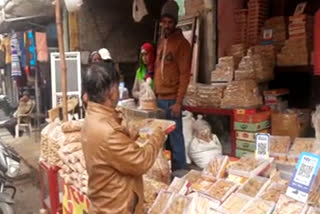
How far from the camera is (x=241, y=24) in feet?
17.6

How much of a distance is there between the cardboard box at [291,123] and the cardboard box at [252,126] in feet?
0.31

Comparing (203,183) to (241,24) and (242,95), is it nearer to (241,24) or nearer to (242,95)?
(242,95)

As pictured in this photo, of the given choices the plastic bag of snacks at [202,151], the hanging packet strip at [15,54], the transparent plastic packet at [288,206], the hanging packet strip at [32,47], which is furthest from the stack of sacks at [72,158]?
the hanging packet strip at [15,54]

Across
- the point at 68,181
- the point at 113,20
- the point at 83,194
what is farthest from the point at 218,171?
the point at 113,20

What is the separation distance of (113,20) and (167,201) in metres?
5.54

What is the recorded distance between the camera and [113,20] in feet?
23.3

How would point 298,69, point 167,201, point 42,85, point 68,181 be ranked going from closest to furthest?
point 167,201, point 68,181, point 298,69, point 42,85

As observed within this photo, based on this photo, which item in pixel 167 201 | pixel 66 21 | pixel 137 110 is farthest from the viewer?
pixel 66 21

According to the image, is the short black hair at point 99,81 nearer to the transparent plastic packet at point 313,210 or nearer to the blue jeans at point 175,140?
the transparent plastic packet at point 313,210

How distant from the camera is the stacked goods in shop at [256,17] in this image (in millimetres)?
5117

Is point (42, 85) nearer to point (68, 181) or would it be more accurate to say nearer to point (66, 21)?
point (66, 21)

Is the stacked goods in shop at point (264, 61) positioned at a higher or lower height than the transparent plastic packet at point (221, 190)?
higher

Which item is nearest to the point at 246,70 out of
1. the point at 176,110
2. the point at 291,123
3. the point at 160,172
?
the point at 291,123

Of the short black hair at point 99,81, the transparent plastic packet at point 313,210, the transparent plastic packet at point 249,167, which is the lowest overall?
the transparent plastic packet at point 313,210
